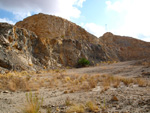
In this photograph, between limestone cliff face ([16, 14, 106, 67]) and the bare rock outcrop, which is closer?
the bare rock outcrop

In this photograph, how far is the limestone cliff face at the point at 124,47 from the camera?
148 feet

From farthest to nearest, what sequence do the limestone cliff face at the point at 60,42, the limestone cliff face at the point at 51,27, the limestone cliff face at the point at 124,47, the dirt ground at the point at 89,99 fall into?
the limestone cliff face at the point at 124,47 < the limestone cliff face at the point at 51,27 < the limestone cliff face at the point at 60,42 < the dirt ground at the point at 89,99

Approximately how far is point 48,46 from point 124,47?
37501 mm

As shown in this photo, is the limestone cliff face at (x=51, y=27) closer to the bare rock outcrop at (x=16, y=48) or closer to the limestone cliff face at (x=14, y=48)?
the bare rock outcrop at (x=16, y=48)

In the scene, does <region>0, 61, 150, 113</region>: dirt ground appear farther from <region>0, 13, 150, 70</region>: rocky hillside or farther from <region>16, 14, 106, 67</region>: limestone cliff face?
<region>16, 14, 106, 67</region>: limestone cliff face

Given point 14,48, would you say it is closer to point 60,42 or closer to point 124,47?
point 60,42

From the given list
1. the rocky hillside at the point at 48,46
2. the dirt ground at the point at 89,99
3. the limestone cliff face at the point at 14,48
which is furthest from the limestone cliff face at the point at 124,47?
the dirt ground at the point at 89,99

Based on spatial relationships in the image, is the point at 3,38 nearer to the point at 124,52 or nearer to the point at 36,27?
the point at 36,27

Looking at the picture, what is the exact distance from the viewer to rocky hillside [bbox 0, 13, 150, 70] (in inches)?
705

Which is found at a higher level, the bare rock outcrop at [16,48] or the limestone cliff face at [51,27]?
the limestone cliff face at [51,27]

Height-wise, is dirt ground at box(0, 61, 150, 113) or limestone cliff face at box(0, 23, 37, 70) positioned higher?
limestone cliff face at box(0, 23, 37, 70)

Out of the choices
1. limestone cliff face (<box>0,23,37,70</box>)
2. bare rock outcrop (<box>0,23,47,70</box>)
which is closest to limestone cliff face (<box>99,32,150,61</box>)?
bare rock outcrop (<box>0,23,47,70</box>)

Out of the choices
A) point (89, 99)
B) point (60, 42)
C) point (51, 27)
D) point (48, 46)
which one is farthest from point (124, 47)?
point (89, 99)

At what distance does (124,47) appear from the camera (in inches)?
2012
